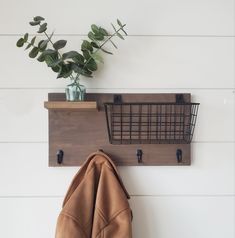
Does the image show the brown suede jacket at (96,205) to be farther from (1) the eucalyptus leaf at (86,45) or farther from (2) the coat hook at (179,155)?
(1) the eucalyptus leaf at (86,45)

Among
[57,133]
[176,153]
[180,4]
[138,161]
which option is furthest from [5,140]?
[180,4]

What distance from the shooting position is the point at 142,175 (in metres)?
0.92

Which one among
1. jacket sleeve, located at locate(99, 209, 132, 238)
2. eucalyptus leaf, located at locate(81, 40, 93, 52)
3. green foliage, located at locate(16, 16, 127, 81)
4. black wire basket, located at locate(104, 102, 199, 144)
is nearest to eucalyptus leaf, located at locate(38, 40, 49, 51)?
green foliage, located at locate(16, 16, 127, 81)

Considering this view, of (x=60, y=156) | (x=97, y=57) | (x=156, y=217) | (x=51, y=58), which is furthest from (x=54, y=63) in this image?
(x=156, y=217)

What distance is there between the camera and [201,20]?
3.09 ft

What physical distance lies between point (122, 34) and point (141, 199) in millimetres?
536

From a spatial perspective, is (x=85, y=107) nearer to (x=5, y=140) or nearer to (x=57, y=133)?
(x=57, y=133)

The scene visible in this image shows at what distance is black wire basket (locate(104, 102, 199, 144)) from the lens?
0.90m

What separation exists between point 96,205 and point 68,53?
0.46 meters

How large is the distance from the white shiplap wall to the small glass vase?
6 centimetres

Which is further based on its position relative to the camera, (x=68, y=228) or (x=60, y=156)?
(x=60, y=156)

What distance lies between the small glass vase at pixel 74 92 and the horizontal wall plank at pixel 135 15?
191 mm

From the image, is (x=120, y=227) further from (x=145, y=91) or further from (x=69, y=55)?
(x=69, y=55)

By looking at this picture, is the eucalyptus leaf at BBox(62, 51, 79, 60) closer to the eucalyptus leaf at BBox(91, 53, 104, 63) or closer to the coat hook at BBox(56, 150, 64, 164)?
the eucalyptus leaf at BBox(91, 53, 104, 63)
